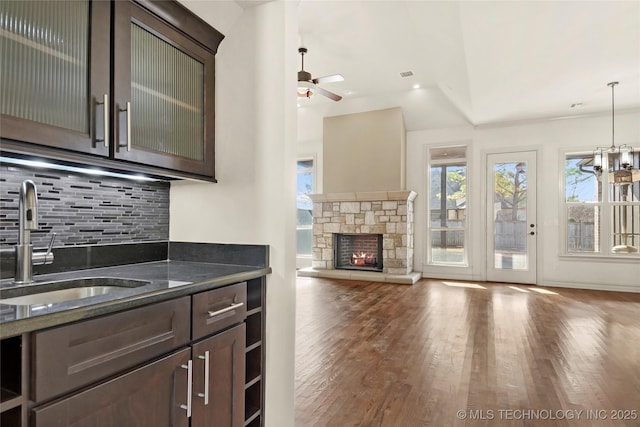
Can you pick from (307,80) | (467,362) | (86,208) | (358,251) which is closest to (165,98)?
(86,208)

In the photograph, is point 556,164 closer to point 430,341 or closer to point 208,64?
point 430,341

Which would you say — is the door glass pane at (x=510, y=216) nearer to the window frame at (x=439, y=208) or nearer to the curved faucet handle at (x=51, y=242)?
the window frame at (x=439, y=208)

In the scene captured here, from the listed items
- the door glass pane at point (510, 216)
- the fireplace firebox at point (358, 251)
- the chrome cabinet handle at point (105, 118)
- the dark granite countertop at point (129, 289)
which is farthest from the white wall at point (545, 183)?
the chrome cabinet handle at point (105, 118)

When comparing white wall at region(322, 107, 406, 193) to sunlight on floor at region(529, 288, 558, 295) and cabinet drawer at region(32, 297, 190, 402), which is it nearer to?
sunlight on floor at region(529, 288, 558, 295)

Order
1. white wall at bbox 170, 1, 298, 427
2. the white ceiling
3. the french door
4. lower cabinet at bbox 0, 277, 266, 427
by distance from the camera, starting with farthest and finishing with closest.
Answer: the french door
the white ceiling
white wall at bbox 170, 1, 298, 427
lower cabinet at bbox 0, 277, 266, 427

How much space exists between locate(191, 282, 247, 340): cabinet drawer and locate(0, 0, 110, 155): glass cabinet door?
2.10 ft

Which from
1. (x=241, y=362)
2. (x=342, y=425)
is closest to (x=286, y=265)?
(x=241, y=362)

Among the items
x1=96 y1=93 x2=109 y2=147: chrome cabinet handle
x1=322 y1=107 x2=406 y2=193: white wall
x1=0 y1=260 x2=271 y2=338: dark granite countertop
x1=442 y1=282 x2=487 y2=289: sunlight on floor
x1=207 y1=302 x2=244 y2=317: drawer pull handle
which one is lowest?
x1=442 y1=282 x2=487 y2=289: sunlight on floor

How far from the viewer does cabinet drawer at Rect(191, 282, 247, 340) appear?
1.28m

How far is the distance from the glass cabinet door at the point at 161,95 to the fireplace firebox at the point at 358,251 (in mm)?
5702

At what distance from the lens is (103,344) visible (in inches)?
37.8

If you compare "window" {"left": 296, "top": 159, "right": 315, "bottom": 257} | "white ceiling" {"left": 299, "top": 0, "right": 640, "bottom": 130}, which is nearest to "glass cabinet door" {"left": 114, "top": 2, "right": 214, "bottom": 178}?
"white ceiling" {"left": 299, "top": 0, "right": 640, "bottom": 130}

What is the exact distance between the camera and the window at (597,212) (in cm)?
576

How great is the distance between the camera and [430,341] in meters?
3.31
